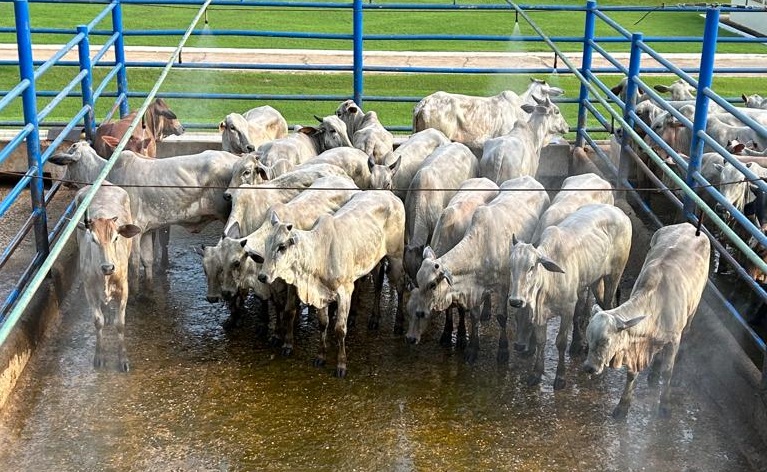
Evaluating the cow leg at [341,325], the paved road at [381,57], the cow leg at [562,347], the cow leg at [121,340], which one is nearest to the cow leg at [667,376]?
the cow leg at [562,347]

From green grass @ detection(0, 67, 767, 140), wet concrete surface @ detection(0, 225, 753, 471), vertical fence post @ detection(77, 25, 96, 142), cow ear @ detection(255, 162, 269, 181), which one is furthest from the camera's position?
green grass @ detection(0, 67, 767, 140)

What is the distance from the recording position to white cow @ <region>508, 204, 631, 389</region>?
28.7ft

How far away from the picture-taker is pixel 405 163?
11.3 m

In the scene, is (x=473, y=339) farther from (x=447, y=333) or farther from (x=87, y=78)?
(x=87, y=78)

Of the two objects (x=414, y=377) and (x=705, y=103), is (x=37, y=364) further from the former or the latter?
(x=705, y=103)

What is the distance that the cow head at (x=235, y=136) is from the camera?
12.0 metres

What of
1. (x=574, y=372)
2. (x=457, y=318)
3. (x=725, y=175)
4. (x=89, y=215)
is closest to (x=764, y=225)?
(x=725, y=175)

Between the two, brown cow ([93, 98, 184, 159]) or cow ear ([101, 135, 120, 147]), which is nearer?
cow ear ([101, 135, 120, 147])

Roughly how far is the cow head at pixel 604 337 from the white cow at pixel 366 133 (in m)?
3.66

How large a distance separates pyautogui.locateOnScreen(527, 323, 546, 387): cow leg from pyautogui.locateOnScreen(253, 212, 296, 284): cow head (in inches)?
81.4

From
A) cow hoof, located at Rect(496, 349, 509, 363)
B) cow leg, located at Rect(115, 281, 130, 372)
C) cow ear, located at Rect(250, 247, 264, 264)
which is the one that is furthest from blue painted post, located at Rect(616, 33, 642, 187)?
cow leg, located at Rect(115, 281, 130, 372)

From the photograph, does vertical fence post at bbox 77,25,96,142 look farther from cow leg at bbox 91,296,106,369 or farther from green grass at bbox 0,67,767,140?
green grass at bbox 0,67,767,140

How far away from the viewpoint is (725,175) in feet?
34.5

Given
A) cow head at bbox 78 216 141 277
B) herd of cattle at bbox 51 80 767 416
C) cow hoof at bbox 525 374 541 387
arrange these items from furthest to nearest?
1. cow hoof at bbox 525 374 541 387
2. cow head at bbox 78 216 141 277
3. herd of cattle at bbox 51 80 767 416
